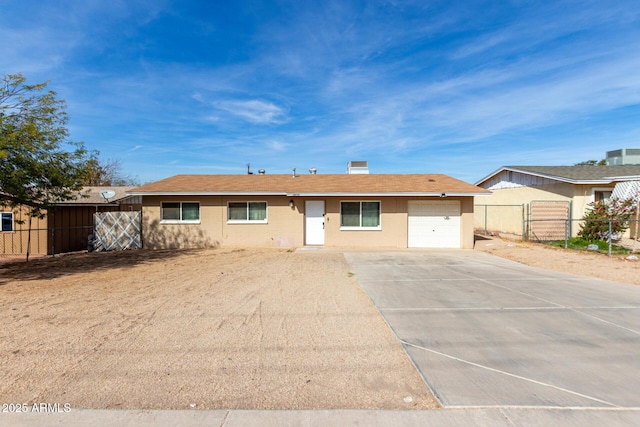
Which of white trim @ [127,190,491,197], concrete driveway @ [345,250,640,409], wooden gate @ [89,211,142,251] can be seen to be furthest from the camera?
wooden gate @ [89,211,142,251]

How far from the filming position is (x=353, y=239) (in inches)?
626

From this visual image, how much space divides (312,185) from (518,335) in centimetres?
1275

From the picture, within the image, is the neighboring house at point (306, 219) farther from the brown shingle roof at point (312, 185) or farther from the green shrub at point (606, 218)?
the green shrub at point (606, 218)

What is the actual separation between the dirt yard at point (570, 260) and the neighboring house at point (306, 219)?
187 cm

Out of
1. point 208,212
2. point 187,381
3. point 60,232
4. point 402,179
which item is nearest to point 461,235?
point 402,179

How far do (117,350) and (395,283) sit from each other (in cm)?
604

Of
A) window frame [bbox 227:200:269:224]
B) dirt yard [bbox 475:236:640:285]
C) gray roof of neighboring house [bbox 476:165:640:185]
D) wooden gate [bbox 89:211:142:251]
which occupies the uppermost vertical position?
gray roof of neighboring house [bbox 476:165:640:185]

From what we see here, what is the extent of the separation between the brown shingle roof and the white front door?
2.72 ft

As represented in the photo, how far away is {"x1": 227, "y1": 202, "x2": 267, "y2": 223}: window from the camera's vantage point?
16062 millimetres

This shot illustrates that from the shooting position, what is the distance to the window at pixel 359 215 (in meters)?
16.0

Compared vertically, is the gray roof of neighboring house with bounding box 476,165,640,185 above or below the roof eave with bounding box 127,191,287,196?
above

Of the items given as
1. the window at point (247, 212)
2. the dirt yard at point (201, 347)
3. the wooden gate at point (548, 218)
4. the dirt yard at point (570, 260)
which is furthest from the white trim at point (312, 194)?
the dirt yard at point (201, 347)

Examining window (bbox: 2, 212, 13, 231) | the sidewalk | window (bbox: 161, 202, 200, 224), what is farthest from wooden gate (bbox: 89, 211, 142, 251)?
the sidewalk

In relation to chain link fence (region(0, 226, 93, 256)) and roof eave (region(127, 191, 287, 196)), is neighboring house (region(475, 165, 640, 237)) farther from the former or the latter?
chain link fence (region(0, 226, 93, 256))
